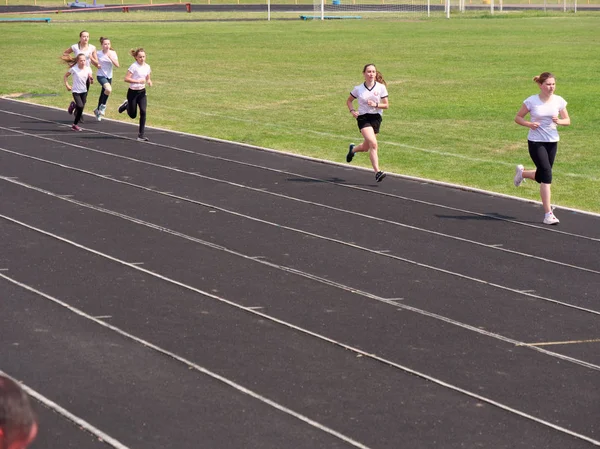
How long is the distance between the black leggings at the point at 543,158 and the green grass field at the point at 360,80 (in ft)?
4.49

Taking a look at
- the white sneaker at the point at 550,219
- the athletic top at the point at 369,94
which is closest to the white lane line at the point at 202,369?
the white sneaker at the point at 550,219

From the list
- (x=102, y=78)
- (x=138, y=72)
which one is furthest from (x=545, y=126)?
(x=102, y=78)

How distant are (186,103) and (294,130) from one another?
528 centimetres

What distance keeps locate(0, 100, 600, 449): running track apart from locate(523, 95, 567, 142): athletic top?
1040mm

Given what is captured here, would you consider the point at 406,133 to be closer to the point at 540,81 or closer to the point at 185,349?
the point at 540,81

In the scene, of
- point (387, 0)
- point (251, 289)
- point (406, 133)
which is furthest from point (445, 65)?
point (387, 0)

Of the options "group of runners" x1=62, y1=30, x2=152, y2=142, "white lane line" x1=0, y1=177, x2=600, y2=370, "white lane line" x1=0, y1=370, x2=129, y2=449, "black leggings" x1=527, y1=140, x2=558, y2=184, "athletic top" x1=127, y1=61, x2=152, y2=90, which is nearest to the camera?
"white lane line" x1=0, y1=370, x2=129, y2=449

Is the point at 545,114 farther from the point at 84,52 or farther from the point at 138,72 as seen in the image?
the point at 84,52

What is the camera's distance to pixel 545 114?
1395 centimetres

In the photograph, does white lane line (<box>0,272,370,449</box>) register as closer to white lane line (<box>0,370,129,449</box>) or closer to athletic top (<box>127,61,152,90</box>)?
white lane line (<box>0,370,129,449</box>)

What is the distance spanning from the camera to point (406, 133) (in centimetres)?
2241

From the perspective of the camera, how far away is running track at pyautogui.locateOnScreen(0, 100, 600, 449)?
739cm

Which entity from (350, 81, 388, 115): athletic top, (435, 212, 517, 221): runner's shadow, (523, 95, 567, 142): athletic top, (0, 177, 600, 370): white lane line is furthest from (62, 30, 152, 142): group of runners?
(523, 95, 567, 142): athletic top

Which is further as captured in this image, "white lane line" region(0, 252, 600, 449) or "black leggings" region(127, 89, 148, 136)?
"black leggings" region(127, 89, 148, 136)
